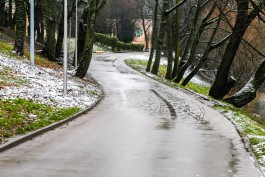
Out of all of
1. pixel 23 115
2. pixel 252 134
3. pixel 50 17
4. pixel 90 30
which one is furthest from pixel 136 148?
pixel 50 17

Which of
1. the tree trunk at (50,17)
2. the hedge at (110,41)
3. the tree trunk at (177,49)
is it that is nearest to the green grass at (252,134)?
the tree trunk at (50,17)

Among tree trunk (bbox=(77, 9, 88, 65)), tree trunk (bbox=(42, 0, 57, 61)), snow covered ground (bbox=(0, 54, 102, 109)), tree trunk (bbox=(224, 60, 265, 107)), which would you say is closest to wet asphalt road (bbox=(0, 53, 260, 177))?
snow covered ground (bbox=(0, 54, 102, 109))

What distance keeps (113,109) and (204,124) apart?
4.16 m

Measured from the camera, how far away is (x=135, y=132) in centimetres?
1184

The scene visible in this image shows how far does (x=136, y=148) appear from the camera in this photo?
9641 millimetres

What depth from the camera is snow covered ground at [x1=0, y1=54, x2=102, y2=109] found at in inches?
580

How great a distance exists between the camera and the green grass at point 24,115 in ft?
34.5

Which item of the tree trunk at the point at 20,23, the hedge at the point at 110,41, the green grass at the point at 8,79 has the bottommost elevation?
the green grass at the point at 8,79

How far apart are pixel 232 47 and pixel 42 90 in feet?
32.9

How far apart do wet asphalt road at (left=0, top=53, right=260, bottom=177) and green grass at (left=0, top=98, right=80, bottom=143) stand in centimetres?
55

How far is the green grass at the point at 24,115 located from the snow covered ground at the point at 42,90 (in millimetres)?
689

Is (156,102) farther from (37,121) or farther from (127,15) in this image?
(127,15)

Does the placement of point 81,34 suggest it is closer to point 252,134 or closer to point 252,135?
point 252,134

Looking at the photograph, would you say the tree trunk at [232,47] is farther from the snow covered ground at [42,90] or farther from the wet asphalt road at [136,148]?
the snow covered ground at [42,90]
